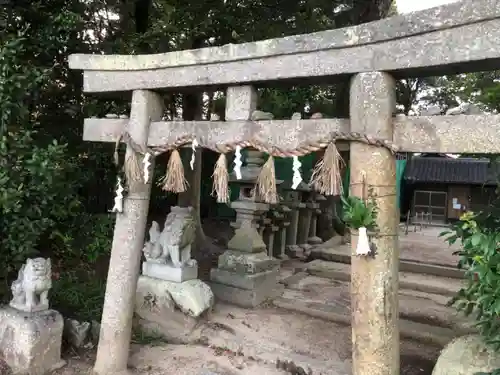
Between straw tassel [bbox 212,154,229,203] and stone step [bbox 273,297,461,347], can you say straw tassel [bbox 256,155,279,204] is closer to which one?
straw tassel [bbox 212,154,229,203]

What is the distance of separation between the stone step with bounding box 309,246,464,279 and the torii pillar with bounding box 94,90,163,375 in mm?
4846

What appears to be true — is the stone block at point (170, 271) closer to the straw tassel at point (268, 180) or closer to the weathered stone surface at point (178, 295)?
the weathered stone surface at point (178, 295)

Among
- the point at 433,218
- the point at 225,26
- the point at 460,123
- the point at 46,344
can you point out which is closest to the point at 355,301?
the point at 460,123

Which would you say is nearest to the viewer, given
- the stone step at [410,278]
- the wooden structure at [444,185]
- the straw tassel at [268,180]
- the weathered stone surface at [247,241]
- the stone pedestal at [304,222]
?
the straw tassel at [268,180]

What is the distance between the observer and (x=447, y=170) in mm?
18656

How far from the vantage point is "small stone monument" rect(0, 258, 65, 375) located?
4.51 metres

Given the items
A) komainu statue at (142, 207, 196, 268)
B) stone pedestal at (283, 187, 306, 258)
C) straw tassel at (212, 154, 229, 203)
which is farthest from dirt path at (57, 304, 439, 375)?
stone pedestal at (283, 187, 306, 258)

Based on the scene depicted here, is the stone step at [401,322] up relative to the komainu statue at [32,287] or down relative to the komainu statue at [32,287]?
down

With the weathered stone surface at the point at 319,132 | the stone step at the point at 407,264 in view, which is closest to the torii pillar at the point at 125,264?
the weathered stone surface at the point at 319,132

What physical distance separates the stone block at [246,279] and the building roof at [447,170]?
13.9 meters

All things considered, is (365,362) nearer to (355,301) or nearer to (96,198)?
(355,301)

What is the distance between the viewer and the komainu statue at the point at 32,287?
4637 mm

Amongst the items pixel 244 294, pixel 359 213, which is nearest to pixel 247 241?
pixel 244 294

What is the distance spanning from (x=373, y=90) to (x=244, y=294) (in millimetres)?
3913
